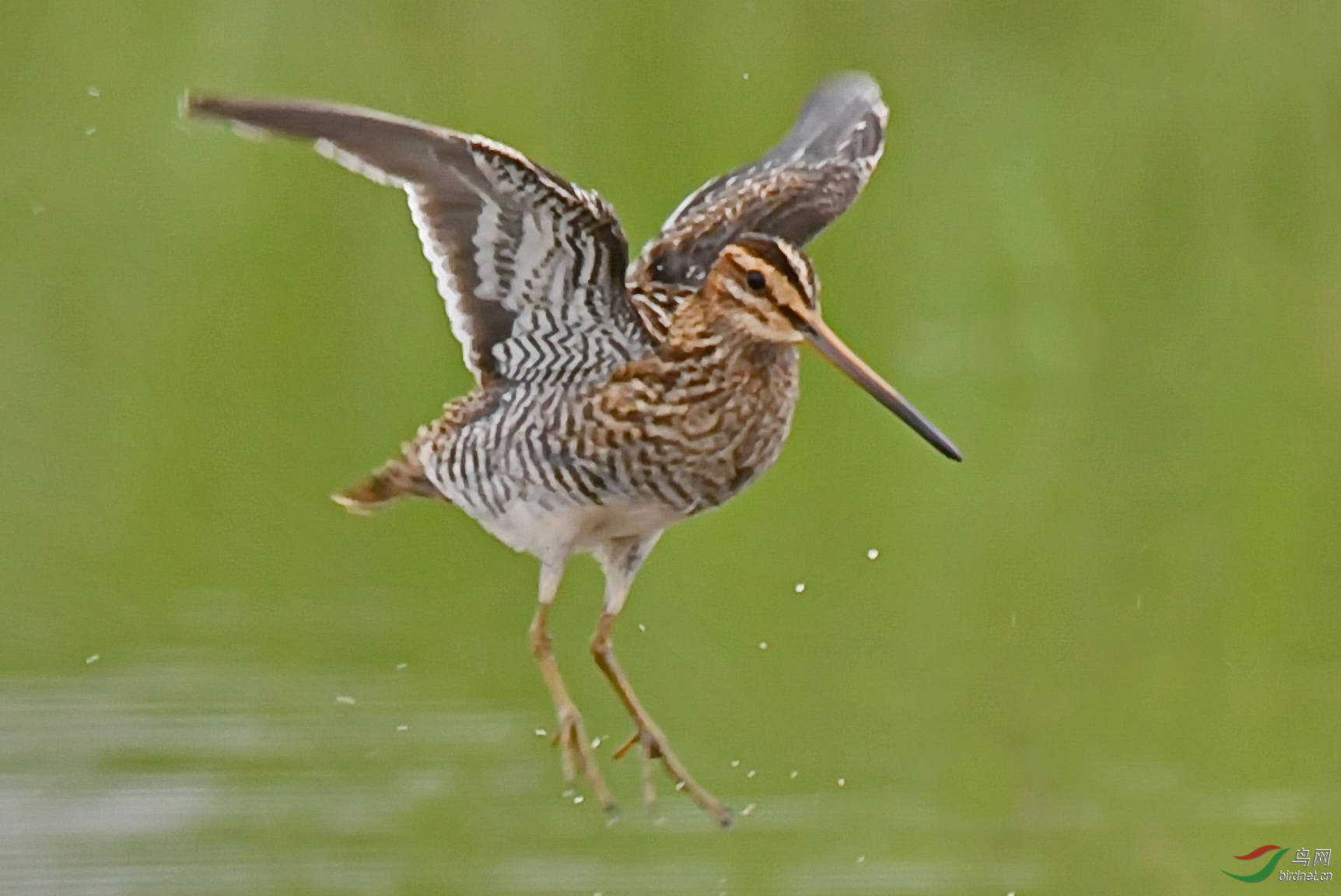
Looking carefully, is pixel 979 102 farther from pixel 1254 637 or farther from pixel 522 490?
pixel 522 490

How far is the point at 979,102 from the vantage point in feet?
29.8

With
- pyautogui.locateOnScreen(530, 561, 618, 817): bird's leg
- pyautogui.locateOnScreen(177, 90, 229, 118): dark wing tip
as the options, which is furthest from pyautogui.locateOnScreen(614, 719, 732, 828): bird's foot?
pyautogui.locateOnScreen(177, 90, 229, 118): dark wing tip

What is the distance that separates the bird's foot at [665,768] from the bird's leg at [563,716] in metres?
0.11

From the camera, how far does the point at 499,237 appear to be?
554 cm

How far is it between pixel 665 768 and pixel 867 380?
3.04 ft

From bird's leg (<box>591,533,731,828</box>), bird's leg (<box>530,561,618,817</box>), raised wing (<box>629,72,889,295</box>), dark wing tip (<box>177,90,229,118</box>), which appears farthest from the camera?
raised wing (<box>629,72,889,295</box>)

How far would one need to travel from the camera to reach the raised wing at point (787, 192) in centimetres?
609

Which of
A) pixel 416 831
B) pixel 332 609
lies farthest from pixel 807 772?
pixel 332 609

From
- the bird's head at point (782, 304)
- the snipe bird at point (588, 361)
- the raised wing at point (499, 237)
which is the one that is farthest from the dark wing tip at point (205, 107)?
the bird's head at point (782, 304)

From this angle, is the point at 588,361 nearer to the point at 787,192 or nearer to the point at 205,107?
the point at 787,192

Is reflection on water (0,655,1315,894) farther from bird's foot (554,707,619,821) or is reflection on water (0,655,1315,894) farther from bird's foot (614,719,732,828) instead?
bird's foot (554,707,619,821)

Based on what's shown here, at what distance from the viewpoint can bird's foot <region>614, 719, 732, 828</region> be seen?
18.8 feet

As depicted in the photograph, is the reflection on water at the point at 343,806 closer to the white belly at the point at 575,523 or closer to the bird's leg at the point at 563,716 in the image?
the bird's leg at the point at 563,716

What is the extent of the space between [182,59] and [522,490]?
341 cm
